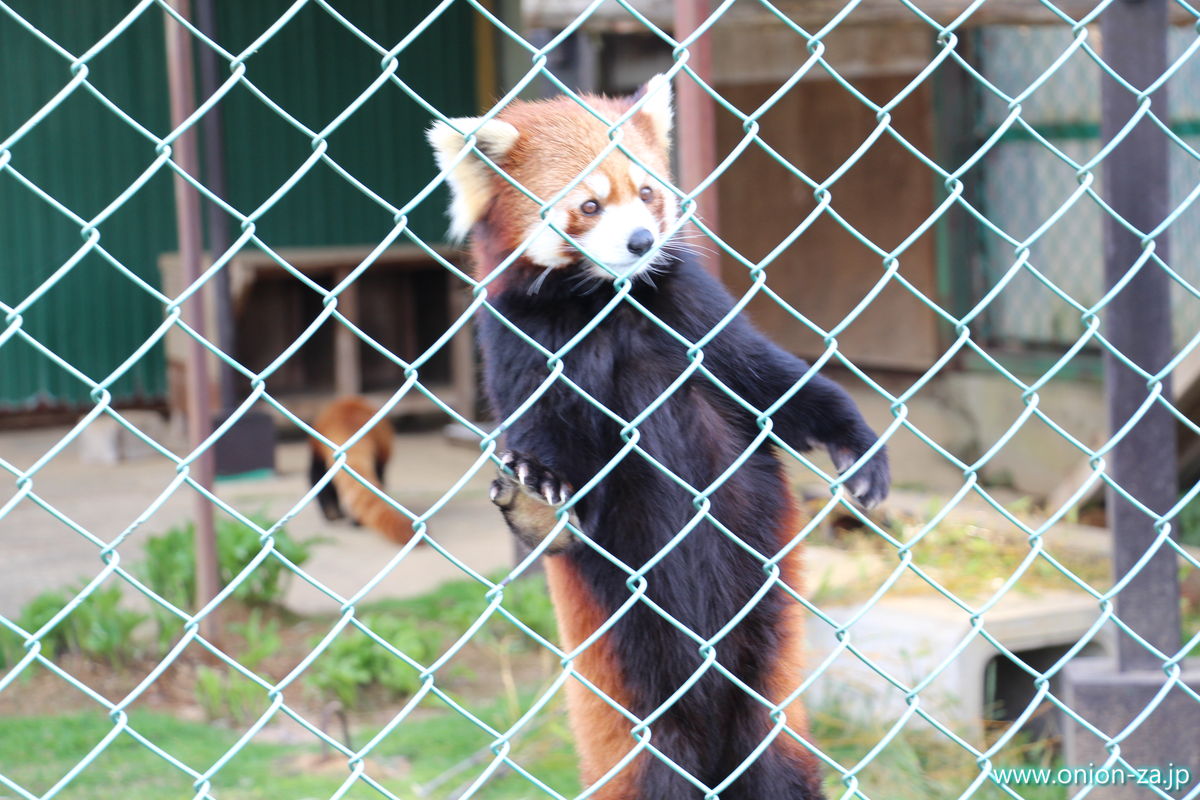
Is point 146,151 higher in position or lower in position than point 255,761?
higher

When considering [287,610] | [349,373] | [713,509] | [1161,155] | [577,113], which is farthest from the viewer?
Result: [349,373]

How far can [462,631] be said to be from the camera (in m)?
4.43

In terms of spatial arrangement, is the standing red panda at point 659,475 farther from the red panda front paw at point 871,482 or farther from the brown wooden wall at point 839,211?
the brown wooden wall at point 839,211

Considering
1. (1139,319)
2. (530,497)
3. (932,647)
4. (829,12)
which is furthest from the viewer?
(829,12)

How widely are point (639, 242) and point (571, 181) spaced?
250 mm

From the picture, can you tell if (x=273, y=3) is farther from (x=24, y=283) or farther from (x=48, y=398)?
(x=48, y=398)

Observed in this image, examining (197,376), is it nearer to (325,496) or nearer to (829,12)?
(325,496)

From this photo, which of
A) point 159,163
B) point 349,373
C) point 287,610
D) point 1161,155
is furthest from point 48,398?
point 159,163

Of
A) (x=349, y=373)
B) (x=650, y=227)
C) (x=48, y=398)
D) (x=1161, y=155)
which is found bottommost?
(x=48, y=398)

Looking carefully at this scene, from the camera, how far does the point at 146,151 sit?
27.3 ft

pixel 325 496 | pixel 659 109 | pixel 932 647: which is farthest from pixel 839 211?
pixel 659 109

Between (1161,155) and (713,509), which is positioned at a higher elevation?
(1161,155)

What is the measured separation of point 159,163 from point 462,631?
11.0 feet

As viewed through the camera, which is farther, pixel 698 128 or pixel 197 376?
pixel 197 376
